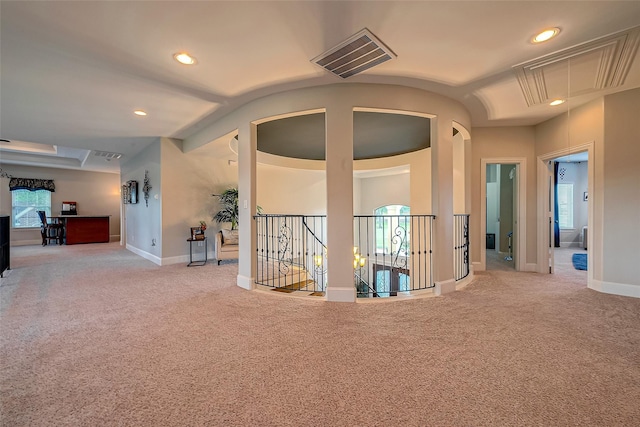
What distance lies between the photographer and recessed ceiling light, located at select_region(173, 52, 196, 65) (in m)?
2.56

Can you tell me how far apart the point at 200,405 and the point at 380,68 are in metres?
3.26

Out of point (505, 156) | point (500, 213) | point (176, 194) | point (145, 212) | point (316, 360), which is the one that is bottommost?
point (316, 360)

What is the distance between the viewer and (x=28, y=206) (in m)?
9.02

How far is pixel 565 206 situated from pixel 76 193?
1714 cm

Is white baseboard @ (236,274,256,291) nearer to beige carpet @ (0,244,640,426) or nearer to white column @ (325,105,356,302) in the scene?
beige carpet @ (0,244,640,426)

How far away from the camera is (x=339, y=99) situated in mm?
3213

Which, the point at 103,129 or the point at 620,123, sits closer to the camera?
the point at 620,123

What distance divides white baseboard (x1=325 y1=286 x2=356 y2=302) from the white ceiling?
2496mm

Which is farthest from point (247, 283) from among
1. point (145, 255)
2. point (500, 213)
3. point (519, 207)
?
point (500, 213)

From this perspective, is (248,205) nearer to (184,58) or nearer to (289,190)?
(184,58)

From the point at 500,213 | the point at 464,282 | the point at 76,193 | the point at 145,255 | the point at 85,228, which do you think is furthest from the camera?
the point at 76,193

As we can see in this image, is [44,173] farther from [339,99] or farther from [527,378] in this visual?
[527,378]

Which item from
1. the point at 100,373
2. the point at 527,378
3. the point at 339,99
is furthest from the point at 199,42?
the point at 527,378

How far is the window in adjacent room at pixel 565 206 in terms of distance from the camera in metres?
8.67
